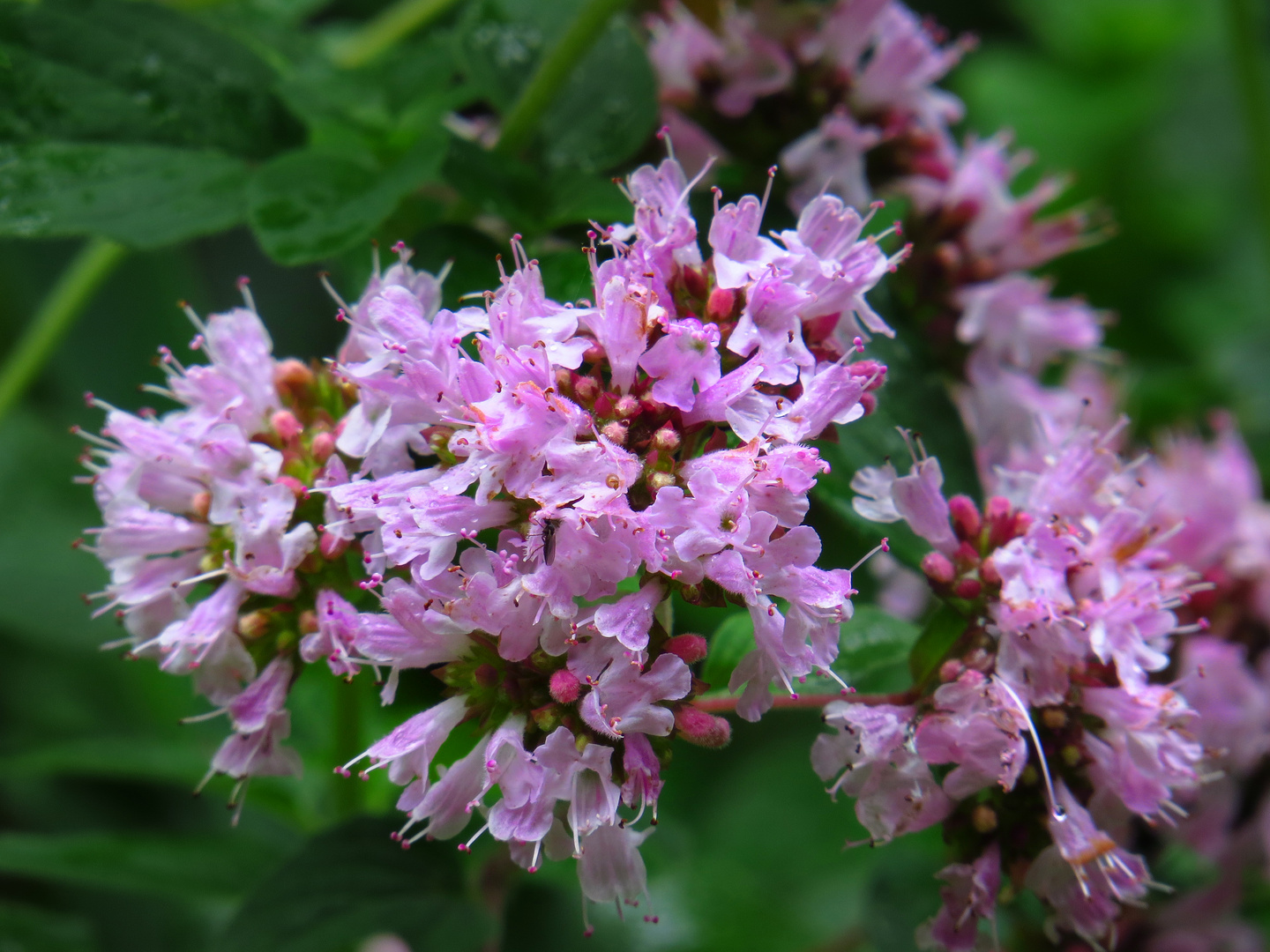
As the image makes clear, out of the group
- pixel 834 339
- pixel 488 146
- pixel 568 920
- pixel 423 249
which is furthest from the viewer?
pixel 568 920

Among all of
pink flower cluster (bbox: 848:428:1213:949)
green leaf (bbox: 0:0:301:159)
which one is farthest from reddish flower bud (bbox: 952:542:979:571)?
green leaf (bbox: 0:0:301:159)

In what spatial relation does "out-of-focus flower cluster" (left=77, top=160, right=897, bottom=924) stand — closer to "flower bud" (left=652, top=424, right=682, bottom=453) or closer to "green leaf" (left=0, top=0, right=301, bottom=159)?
"flower bud" (left=652, top=424, right=682, bottom=453)

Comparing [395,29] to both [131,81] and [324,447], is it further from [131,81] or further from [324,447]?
[324,447]

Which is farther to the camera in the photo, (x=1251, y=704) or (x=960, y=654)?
(x=1251, y=704)

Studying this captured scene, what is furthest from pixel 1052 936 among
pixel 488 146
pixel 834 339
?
pixel 488 146

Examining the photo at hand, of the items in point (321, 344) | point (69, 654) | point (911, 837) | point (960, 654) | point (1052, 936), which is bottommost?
point (69, 654)

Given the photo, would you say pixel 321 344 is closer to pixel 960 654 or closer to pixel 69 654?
pixel 69 654

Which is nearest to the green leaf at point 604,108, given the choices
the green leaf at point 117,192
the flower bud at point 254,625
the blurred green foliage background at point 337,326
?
the blurred green foliage background at point 337,326
